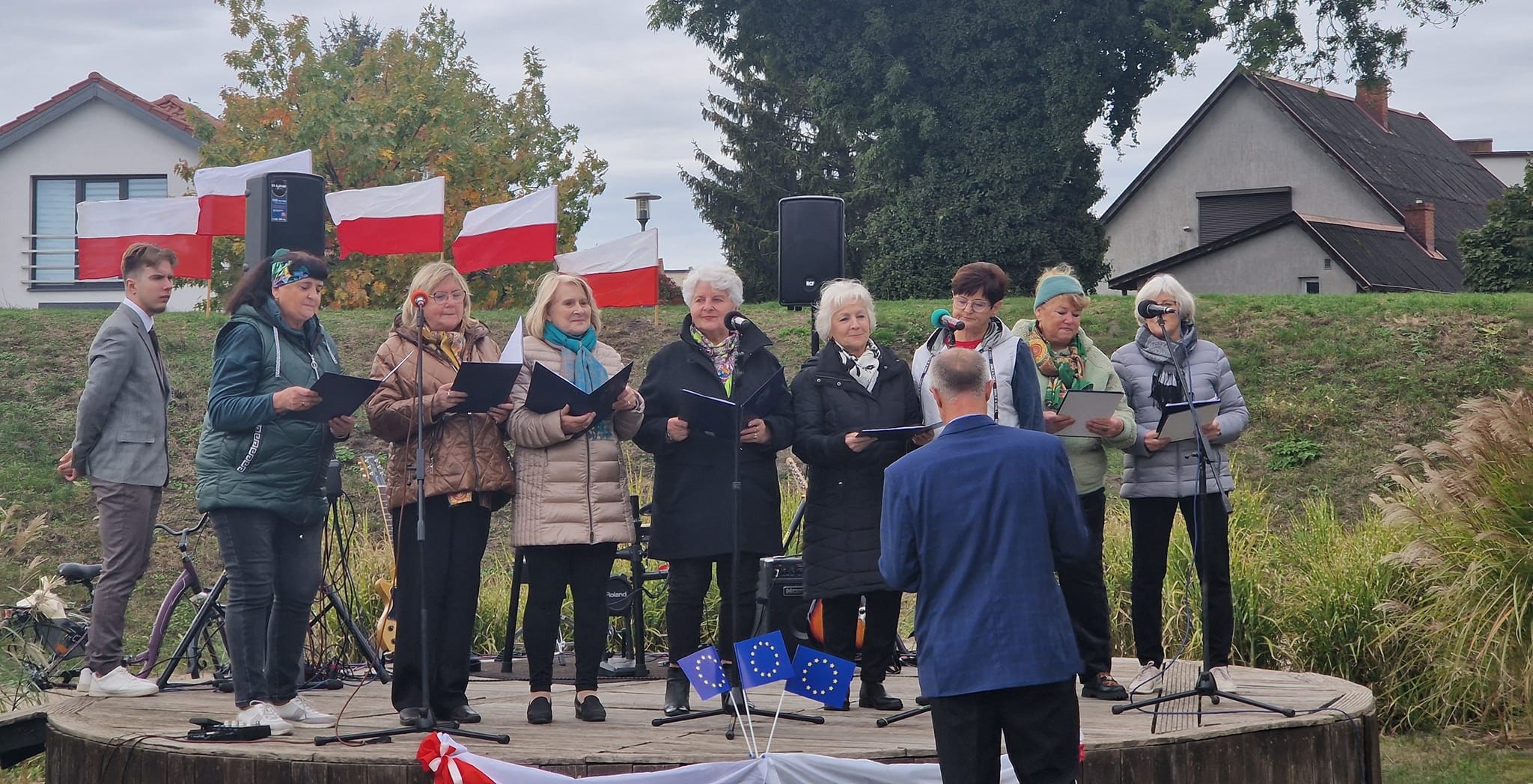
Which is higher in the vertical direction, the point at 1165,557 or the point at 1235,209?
the point at 1235,209

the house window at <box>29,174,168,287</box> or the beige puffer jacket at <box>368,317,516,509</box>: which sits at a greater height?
the house window at <box>29,174,168,287</box>

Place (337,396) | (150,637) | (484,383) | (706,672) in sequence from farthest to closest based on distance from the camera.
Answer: (150,637)
(706,672)
(484,383)
(337,396)

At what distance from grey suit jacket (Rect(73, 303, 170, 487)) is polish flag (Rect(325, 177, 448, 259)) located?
4.02 m

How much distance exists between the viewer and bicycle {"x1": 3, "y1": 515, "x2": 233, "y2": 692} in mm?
6797

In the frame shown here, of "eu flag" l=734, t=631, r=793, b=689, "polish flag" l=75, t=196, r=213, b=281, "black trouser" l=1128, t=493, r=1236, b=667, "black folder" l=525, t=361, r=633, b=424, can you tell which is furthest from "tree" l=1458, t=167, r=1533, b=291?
"black folder" l=525, t=361, r=633, b=424

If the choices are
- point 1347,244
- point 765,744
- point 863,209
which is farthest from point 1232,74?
point 765,744

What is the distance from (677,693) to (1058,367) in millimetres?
2114

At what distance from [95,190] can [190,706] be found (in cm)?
2482

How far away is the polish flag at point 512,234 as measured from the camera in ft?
35.9

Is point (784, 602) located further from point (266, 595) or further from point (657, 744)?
point (266, 595)

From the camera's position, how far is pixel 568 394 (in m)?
5.04

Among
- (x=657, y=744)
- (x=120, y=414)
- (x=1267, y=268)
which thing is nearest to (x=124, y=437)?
(x=120, y=414)

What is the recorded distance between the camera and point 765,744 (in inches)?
199

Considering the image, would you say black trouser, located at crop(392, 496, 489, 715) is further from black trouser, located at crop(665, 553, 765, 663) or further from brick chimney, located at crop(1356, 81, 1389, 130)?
brick chimney, located at crop(1356, 81, 1389, 130)
